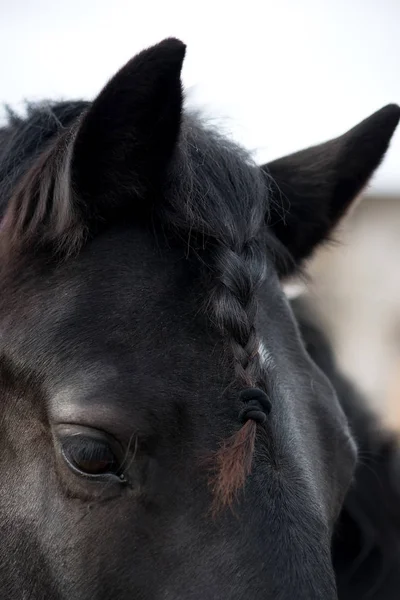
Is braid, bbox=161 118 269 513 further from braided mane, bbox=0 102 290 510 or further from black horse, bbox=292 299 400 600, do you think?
black horse, bbox=292 299 400 600

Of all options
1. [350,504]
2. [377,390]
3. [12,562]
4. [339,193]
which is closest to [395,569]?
[350,504]

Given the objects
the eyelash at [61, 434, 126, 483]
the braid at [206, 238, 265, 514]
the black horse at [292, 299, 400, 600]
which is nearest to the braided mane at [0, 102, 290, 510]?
the braid at [206, 238, 265, 514]

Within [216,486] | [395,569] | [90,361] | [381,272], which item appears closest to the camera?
[216,486]

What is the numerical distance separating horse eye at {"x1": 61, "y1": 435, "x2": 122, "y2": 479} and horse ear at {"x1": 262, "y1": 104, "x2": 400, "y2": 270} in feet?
4.26

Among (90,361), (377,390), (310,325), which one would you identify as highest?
(90,361)

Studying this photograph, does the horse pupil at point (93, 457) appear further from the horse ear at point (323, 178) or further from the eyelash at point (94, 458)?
the horse ear at point (323, 178)

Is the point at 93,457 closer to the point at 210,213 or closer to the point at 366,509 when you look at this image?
the point at 210,213

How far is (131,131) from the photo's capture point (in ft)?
7.43

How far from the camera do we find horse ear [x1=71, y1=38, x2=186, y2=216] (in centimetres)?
210

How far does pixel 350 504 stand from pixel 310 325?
873mm

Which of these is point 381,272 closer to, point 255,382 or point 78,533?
point 255,382

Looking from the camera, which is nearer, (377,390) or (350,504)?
(350,504)

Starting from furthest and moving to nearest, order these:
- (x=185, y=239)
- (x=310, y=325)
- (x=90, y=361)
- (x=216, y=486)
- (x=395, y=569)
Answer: (x=310, y=325)
(x=395, y=569)
(x=185, y=239)
(x=90, y=361)
(x=216, y=486)

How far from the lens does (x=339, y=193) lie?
318 centimetres
